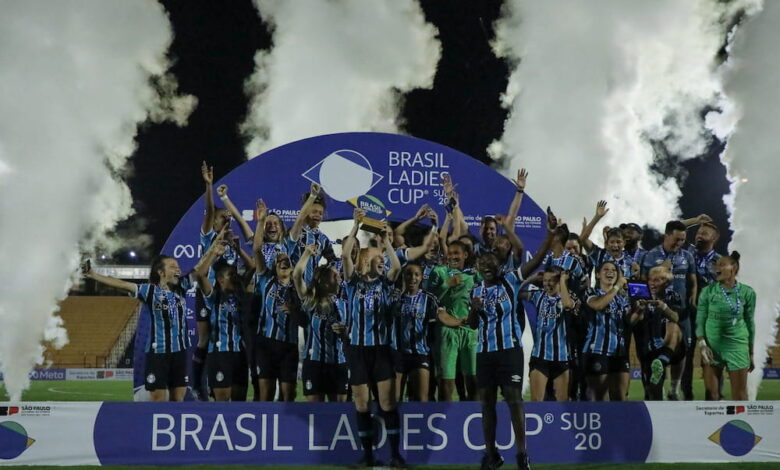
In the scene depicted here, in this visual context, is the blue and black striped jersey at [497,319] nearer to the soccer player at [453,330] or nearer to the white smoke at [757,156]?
the soccer player at [453,330]

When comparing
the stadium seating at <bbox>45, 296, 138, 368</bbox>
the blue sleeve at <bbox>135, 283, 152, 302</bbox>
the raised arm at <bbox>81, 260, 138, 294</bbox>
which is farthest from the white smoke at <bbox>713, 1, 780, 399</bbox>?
the stadium seating at <bbox>45, 296, 138, 368</bbox>

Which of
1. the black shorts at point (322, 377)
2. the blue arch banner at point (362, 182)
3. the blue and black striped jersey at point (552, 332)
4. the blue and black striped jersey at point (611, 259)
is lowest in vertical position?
the black shorts at point (322, 377)

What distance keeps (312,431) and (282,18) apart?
43.7 feet

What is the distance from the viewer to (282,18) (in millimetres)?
19094

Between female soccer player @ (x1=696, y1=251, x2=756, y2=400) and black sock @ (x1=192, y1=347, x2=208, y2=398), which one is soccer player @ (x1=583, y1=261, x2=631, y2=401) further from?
black sock @ (x1=192, y1=347, x2=208, y2=398)

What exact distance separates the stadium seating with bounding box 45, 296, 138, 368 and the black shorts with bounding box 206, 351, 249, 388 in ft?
88.1

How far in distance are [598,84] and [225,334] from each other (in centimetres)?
1796

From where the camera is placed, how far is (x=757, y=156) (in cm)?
2383

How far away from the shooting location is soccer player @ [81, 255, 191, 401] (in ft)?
28.5

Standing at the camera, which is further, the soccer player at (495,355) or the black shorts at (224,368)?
the black shorts at (224,368)

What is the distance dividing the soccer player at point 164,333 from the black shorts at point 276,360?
0.83 metres

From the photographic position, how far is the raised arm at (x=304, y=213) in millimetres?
9258

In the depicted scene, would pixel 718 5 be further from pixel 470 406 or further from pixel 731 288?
pixel 470 406

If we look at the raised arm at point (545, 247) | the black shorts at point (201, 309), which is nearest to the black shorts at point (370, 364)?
the raised arm at point (545, 247)
